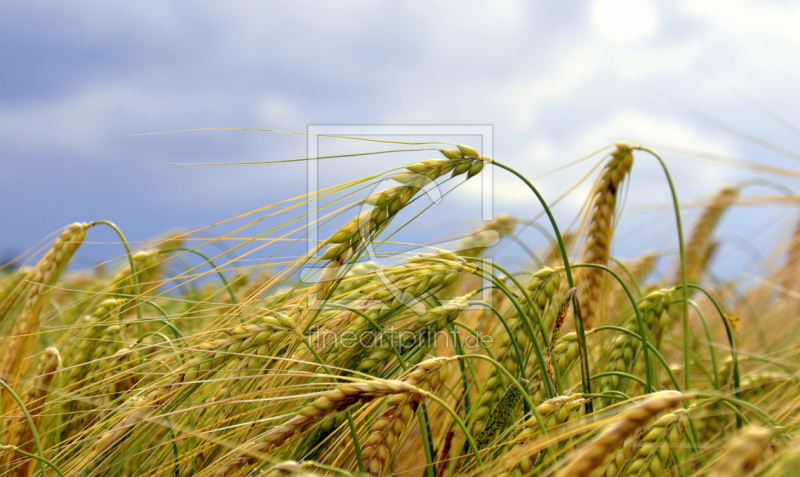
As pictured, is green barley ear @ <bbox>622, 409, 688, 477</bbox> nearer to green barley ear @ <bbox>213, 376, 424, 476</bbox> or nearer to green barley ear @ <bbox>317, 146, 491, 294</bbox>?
green barley ear @ <bbox>213, 376, 424, 476</bbox>

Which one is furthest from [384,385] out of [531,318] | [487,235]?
[487,235]

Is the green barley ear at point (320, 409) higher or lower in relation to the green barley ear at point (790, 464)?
lower

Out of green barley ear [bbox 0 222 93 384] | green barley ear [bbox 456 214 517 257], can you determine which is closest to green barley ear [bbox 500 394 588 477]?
green barley ear [bbox 456 214 517 257]

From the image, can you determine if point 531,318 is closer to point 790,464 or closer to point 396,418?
point 396,418

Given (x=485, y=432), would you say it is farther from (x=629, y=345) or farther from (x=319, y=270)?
(x=629, y=345)

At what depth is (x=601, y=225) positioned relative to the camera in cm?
176

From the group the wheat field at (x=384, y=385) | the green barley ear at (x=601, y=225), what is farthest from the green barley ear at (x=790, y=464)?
the green barley ear at (x=601, y=225)

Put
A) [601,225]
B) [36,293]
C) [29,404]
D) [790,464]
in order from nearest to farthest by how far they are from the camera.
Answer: [790,464] < [29,404] < [601,225] < [36,293]

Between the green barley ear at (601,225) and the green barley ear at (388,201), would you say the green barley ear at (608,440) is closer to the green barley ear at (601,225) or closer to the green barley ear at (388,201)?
the green barley ear at (388,201)

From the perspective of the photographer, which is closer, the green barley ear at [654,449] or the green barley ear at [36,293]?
the green barley ear at [654,449]

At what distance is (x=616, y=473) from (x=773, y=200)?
5.24 ft

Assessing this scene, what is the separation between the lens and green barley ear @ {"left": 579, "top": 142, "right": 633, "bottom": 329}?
1706 mm

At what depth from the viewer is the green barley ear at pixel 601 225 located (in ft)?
5.60

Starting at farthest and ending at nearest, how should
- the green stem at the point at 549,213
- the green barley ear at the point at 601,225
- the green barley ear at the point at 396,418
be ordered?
the green barley ear at the point at 601,225
the green stem at the point at 549,213
the green barley ear at the point at 396,418
